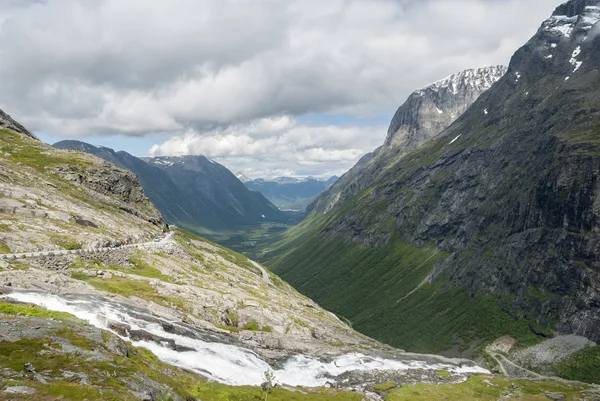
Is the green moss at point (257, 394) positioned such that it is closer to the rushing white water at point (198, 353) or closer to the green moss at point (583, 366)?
the rushing white water at point (198, 353)

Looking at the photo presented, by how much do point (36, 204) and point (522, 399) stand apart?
163 m

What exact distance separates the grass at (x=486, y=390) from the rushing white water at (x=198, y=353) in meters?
19.3

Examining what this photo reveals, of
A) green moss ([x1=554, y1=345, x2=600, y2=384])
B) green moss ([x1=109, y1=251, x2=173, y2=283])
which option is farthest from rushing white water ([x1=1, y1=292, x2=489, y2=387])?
green moss ([x1=554, y1=345, x2=600, y2=384])

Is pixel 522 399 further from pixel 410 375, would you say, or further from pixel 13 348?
pixel 13 348

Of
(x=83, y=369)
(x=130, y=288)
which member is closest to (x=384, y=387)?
(x=130, y=288)

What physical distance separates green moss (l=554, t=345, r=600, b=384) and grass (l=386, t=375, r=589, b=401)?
42433 mm

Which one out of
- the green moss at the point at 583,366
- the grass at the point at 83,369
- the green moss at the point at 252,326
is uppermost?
the grass at the point at 83,369

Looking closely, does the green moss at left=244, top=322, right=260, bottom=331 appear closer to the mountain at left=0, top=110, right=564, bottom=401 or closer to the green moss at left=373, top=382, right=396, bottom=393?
the mountain at left=0, top=110, right=564, bottom=401

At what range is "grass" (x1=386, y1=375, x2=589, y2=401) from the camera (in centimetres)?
9469

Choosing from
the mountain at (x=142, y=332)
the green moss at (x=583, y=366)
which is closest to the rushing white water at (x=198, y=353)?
the mountain at (x=142, y=332)

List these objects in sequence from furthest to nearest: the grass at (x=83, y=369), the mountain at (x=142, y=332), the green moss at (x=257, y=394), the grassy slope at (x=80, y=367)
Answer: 1. the green moss at (x=257, y=394)
2. the mountain at (x=142, y=332)
3. the grassy slope at (x=80, y=367)
4. the grass at (x=83, y=369)

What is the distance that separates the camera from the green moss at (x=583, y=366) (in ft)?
548

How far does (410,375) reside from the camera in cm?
11150

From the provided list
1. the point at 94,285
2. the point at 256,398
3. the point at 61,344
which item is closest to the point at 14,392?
the point at 61,344
